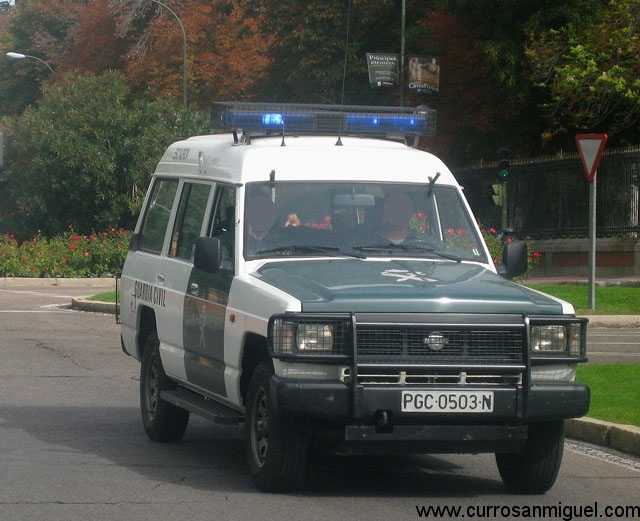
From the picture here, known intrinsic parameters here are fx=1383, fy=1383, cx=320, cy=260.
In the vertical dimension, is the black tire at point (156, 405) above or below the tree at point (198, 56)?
A: below

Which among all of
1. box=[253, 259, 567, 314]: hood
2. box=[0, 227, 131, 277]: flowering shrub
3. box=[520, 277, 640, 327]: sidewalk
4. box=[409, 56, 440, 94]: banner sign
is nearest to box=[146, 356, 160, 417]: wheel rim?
box=[253, 259, 567, 314]: hood

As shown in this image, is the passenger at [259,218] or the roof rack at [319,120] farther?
the roof rack at [319,120]

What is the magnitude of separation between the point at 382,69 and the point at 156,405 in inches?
1313

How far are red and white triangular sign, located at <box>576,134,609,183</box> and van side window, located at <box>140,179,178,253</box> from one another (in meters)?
12.3

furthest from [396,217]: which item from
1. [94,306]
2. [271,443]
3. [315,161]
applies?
[94,306]

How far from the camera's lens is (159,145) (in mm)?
42500

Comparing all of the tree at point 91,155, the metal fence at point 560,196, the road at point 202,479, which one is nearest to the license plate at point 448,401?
the road at point 202,479

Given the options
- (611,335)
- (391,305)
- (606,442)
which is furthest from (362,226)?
(611,335)

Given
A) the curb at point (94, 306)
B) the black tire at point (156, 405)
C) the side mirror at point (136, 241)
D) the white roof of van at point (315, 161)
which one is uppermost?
the white roof of van at point (315, 161)

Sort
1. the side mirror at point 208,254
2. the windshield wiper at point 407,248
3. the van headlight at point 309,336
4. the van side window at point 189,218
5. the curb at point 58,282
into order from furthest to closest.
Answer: the curb at point 58,282
the van side window at point 189,218
the windshield wiper at point 407,248
the side mirror at point 208,254
the van headlight at point 309,336

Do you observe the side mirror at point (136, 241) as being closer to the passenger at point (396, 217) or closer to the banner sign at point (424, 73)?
the passenger at point (396, 217)

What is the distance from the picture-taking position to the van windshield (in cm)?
913

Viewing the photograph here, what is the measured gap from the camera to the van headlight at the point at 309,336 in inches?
307

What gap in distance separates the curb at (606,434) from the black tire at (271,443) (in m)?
3.07
